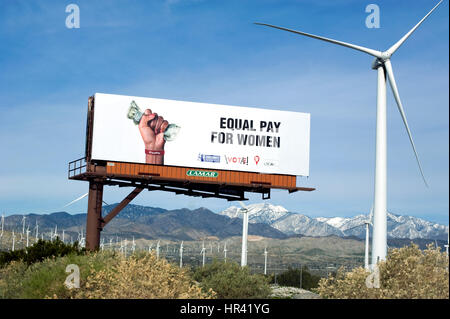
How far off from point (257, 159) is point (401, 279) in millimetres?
25126

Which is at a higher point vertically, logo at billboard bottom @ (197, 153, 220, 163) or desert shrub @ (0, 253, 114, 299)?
logo at billboard bottom @ (197, 153, 220, 163)

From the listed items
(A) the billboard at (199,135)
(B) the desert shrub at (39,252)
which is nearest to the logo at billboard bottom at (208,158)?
(A) the billboard at (199,135)

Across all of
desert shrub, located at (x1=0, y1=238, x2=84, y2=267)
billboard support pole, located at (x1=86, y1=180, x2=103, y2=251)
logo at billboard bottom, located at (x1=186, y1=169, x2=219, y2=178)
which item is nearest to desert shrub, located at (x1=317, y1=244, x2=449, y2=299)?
desert shrub, located at (x1=0, y1=238, x2=84, y2=267)

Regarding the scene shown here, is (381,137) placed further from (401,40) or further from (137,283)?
(137,283)

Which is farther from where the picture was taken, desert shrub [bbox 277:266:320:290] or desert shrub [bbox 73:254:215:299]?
desert shrub [bbox 277:266:320:290]

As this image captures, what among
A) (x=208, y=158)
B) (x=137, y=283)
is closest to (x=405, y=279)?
(x=137, y=283)

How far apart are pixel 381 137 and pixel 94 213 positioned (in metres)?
23.9

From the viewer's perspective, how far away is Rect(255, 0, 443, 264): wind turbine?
26953 millimetres

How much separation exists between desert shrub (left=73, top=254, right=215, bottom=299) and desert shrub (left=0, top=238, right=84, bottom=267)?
420 inches

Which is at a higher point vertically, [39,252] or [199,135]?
[199,135]

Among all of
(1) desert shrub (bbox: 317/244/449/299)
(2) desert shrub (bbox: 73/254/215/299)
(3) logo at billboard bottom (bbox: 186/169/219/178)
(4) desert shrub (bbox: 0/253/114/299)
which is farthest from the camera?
(3) logo at billboard bottom (bbox: 186/169/219/178)

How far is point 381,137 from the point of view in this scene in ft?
→ 93.5

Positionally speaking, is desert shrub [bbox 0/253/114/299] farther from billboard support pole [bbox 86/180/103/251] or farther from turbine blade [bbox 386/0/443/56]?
turbine blade [bbox 386/0/443/56]
